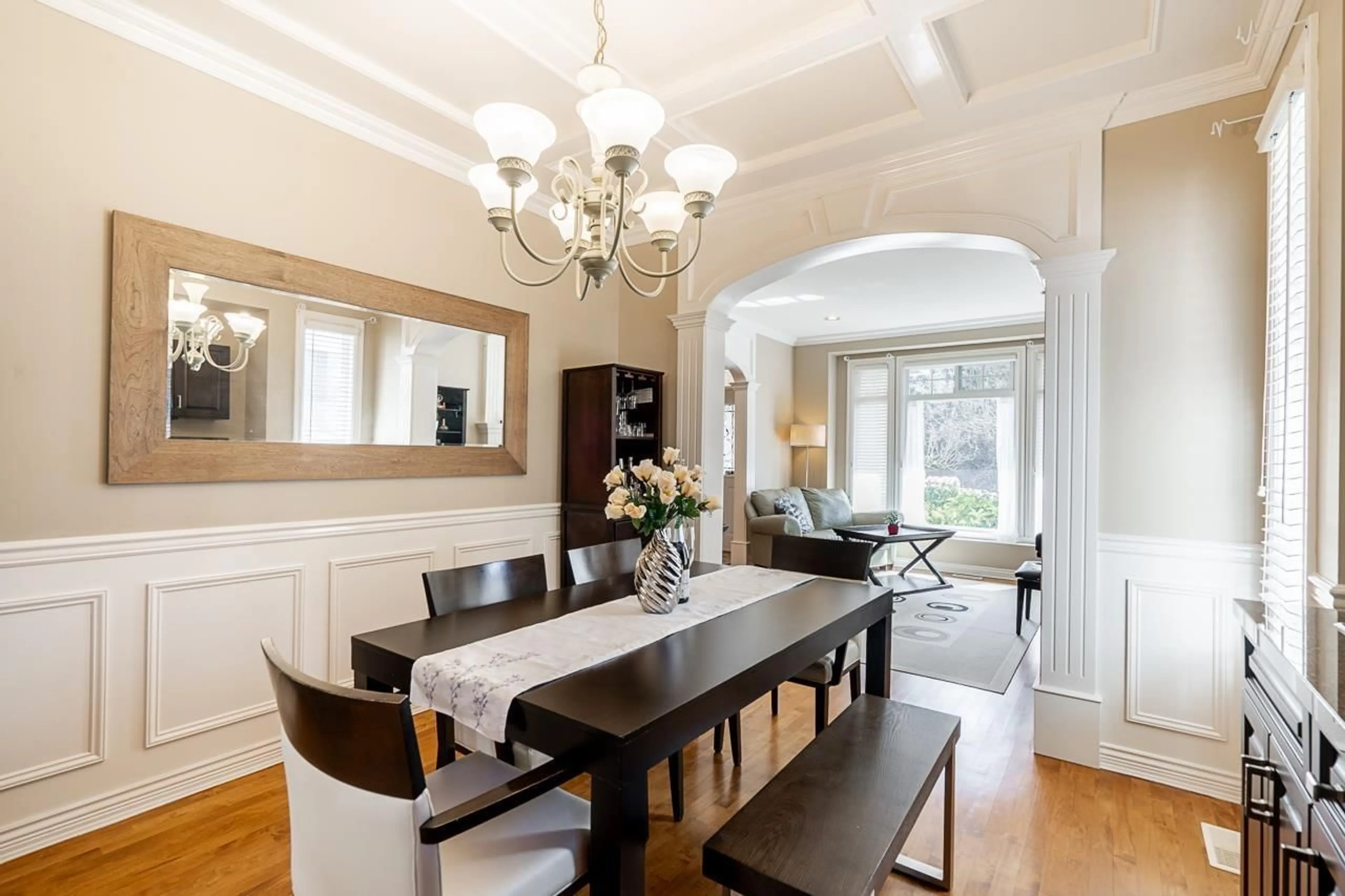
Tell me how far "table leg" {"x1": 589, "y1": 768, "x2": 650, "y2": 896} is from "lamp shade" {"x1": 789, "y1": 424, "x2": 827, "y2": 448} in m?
6.51

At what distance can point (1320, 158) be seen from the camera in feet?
5.36

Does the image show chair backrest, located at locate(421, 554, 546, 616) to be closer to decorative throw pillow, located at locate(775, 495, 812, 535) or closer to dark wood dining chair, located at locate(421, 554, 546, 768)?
dark wood dining chair, located at locate(421, 554, 546, 768)

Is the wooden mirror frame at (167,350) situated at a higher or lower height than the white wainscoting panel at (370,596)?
higher

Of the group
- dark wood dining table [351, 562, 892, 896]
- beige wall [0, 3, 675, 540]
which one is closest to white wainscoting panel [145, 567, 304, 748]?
beige wall [0, 3, 675, 540]

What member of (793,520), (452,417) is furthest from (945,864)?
(793,520)

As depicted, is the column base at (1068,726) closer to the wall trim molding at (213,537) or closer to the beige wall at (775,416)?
the wall trim molding at (213,537)

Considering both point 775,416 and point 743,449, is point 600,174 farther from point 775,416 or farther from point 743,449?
point 775,416

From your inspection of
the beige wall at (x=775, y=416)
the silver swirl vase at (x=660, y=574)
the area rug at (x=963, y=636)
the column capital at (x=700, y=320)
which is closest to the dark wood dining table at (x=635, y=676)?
the silver swirl vase at (x=660, y=574)

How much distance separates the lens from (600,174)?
196 centimetres

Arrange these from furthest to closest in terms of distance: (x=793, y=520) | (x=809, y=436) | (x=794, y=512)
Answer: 1. (x=809, y=436)
2. (x=794, y=512)
3. (x=793, y=520)

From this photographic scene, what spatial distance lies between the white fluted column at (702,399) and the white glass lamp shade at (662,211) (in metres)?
1.73

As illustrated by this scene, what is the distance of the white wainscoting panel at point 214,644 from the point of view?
222cm

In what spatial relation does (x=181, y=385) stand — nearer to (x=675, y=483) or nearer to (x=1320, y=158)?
(x=675, y=483)

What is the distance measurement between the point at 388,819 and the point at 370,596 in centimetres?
201
